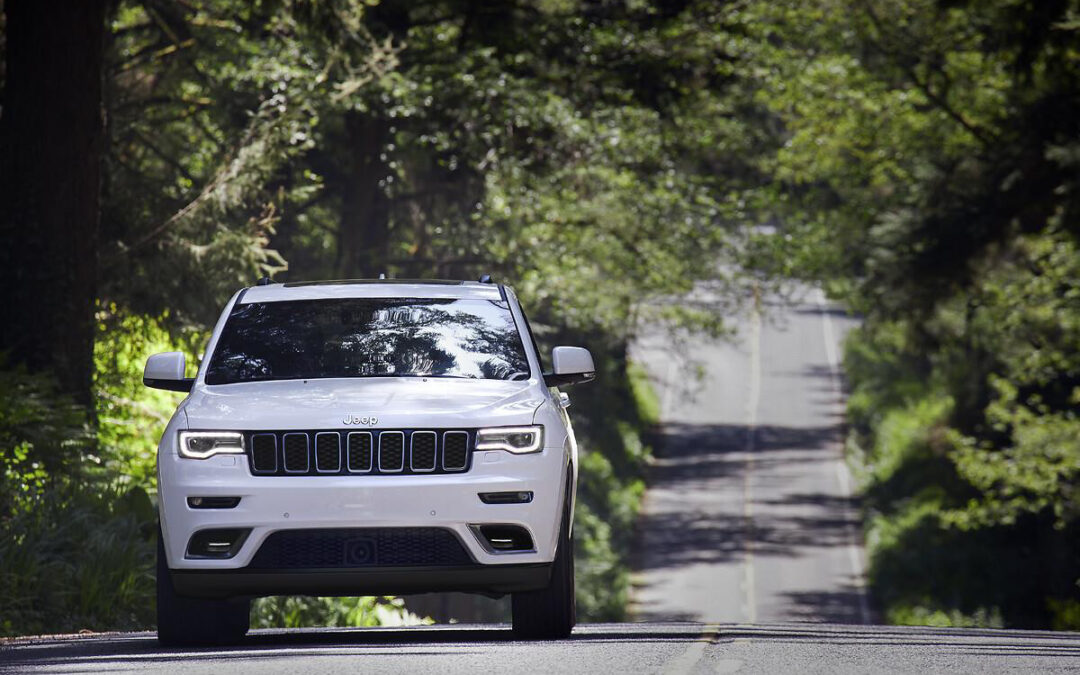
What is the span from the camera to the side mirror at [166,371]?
9.45 meters

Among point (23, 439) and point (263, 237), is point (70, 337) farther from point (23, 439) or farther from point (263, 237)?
point (263, 237)

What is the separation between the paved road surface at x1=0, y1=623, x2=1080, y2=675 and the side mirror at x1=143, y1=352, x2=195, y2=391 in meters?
1.42

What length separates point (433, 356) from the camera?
962cm

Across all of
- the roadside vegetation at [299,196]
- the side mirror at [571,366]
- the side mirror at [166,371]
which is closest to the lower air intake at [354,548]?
the side mirror at [166,371]

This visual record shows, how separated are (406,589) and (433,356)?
1481 mm

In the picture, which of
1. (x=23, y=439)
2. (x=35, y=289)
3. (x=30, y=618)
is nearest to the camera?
(x=30, y=618)

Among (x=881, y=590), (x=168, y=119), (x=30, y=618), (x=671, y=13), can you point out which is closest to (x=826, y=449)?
(x=881, y=590)

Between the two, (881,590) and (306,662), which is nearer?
(306,662)

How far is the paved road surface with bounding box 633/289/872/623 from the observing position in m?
40.9

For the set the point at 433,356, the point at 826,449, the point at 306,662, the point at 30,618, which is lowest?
the point at 826,449

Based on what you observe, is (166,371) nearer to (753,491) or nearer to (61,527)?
(61,527)

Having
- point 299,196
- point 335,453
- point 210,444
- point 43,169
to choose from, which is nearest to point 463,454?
point 335,453

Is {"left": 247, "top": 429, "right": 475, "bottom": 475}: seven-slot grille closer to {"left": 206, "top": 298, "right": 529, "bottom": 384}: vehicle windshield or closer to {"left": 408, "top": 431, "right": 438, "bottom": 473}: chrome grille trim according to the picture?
{"left": 408, "top": 431, "right": 438, "bottom": 473}: chrome grille trim

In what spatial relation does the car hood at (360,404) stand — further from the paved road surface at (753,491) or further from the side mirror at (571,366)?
the paved road surface at (753,491)
